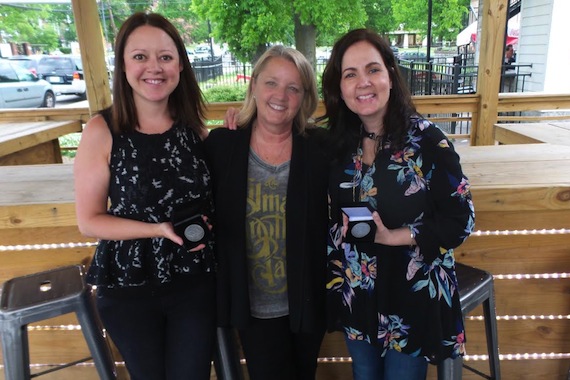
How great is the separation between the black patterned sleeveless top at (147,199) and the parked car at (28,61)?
351 inches

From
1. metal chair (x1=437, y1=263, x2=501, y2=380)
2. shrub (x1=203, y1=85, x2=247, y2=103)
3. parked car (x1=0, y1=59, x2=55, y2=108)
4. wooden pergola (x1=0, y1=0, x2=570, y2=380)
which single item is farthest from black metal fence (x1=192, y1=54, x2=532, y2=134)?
metal chair (x1=437, y1=263, x2=501, y2=380)

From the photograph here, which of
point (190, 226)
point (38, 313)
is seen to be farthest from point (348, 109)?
point (38, 313)

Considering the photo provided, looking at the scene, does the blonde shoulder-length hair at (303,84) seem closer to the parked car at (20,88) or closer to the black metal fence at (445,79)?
the black metal fence at (445,79)

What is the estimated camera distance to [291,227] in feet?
4.18

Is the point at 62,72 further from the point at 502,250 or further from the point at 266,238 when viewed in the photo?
the point at 502,250

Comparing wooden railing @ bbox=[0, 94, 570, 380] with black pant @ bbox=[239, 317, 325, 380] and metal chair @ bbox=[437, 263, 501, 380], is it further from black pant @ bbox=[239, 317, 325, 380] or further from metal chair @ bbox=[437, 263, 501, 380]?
black pant @ bbox=[239, 317, 325, 380]

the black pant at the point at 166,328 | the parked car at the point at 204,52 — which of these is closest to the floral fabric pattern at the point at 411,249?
the black pant at the point at 166,328

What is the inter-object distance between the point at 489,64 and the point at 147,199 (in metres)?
3.58

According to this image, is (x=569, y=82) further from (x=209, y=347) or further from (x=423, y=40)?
(x=209, y=347)

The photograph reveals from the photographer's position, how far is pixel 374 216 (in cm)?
110

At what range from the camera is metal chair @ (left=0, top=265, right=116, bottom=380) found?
139cm

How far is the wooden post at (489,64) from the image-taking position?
358cm

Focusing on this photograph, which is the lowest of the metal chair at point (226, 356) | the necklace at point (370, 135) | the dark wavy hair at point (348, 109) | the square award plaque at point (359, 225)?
the metal chair at point (226, 356)

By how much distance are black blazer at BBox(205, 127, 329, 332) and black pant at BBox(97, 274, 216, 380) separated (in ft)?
0.20
